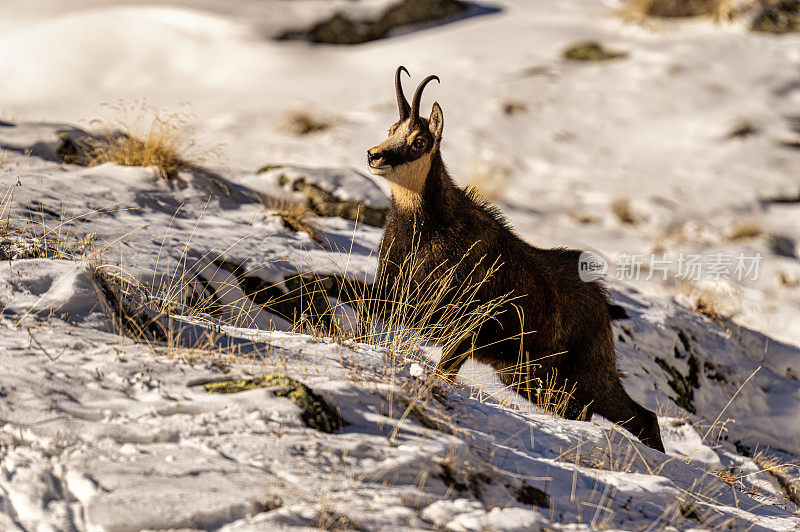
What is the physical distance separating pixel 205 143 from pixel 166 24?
14.0 ft

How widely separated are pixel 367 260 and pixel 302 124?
486cm

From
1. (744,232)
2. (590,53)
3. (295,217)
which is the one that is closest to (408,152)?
(295,217)

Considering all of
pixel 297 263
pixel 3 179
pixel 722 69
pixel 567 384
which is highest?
pixel 722 69

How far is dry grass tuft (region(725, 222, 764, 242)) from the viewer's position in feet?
30.5

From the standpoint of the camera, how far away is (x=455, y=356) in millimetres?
4121

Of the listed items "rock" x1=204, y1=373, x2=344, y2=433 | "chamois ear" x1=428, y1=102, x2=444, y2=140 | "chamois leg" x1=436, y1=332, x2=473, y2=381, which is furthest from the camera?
"chamois ear" x1=428, y1=102, x2=444, y2=140

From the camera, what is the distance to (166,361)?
2.95 metres

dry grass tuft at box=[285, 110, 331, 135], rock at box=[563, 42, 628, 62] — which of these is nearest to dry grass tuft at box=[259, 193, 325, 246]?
dry grass tuft at box=[285, 110, 331, 135]

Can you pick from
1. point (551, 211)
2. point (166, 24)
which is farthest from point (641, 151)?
point (166, 24)

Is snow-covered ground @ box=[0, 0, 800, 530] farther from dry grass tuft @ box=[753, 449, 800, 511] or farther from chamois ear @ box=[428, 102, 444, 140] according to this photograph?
chamois ear @ box=[428, 102, 444, 140]

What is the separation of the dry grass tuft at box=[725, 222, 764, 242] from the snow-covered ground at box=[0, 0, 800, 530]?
0.04 metres

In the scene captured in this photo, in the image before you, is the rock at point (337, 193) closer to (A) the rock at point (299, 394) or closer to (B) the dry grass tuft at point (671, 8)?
(A) the rock at point (299, 394)

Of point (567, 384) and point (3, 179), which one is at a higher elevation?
point (3, 179)

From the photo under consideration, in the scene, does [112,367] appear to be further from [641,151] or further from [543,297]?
[641,151]
